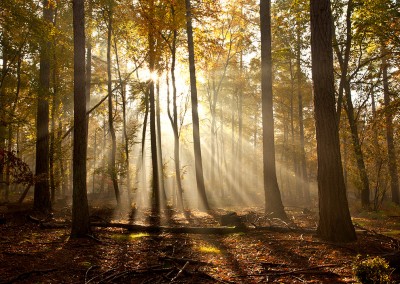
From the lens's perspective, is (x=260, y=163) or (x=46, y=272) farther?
(x=260, y=163)

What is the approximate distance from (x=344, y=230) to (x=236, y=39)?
17.0 metres

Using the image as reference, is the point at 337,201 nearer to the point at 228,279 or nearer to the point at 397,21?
the point at 228,279

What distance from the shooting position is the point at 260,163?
38062mm

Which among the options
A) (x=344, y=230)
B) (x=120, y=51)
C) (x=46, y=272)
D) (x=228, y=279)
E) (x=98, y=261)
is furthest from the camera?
(x=120, y=51)

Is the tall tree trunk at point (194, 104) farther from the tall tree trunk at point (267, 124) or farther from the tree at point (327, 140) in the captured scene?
the tree at point (327, 140)

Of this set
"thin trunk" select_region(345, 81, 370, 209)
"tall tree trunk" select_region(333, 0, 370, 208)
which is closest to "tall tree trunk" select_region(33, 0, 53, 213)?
"tall tree trunk" select_region(333, 0, 370, 208)

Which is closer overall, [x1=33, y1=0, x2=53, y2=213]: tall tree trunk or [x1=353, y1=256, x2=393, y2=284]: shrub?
[x1=353, y1=256, x2=393, y2=284]: shrub

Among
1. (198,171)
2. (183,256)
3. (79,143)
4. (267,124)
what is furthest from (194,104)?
(183,256)

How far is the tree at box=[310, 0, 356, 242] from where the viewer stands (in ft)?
21.0

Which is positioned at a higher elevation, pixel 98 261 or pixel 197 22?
pixel 197 22

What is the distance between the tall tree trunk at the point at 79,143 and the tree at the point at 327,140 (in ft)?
19.1

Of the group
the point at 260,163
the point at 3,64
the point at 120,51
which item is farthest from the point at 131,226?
the point at 260,163

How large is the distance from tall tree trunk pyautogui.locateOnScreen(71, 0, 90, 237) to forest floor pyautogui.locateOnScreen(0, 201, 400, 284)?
492 millimetres

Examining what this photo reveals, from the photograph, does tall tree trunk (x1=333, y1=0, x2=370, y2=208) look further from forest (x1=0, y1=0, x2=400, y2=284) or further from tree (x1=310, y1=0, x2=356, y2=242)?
tree (x1=310, y1=0, x2=356, y2=242)
